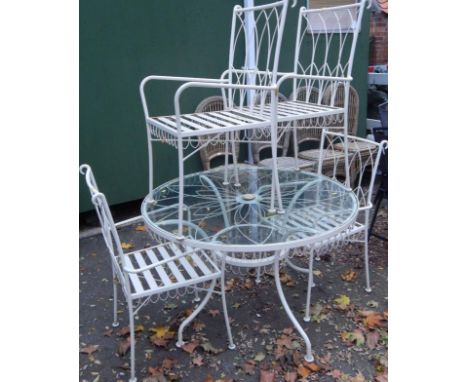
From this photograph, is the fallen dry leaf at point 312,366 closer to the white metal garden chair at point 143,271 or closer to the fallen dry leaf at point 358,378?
the fallen dry leaf at point 358,378

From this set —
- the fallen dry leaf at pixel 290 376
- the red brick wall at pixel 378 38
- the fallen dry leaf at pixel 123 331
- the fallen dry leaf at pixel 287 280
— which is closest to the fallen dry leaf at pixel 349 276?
the fallen dry leaf at pixel 287 280

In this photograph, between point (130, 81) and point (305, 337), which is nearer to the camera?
point (305, 337)

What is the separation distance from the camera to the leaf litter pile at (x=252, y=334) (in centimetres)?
211

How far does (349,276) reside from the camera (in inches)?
116

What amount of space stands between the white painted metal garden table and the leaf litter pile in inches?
7.6

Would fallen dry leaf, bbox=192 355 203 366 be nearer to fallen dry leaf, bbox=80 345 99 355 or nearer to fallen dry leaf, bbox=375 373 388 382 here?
fallen dry leaf, bbox=80 345 99 355

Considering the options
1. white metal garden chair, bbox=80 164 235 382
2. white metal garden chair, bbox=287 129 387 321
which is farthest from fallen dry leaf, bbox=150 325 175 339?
white metal garden chair, bbox=287 129 387 321

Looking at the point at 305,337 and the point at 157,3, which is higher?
the point at 157,3

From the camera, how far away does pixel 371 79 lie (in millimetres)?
5492

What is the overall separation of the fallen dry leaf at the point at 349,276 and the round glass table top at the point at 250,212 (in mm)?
758

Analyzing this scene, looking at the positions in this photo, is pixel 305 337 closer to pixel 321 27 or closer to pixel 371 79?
pixel 321 27

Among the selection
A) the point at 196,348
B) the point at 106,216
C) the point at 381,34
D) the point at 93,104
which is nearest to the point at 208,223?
the point at 106,216

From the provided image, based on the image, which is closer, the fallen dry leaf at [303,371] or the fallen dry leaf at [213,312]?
the fallen dry leaf at [303,371]

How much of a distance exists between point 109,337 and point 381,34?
5218mm
